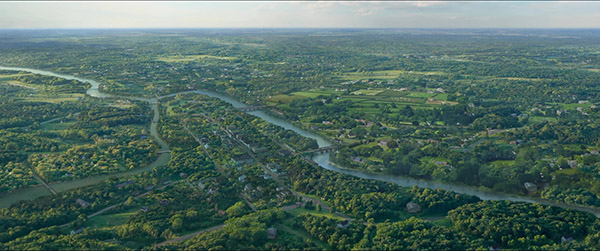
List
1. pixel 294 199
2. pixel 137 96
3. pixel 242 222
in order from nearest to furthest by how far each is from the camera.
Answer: pixel 242 222, pixel 294 199, pixel 137 96

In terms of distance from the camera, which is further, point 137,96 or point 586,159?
point 137,96

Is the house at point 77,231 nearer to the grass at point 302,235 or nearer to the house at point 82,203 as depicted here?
the house at point 82,203

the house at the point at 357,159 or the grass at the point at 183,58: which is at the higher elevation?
the grass at the point at 183,58

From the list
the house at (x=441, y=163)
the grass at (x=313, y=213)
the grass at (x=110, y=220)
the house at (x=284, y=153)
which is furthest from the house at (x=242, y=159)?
the house at (x=441, y=163)

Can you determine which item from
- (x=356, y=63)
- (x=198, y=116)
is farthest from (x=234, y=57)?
(x=198, y=116)

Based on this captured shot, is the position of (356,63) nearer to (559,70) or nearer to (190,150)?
(559,70)

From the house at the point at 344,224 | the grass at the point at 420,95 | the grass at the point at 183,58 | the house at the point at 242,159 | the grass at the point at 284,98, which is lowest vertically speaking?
the house at the point at 242,159

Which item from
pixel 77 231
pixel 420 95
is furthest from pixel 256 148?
pixel 420 95

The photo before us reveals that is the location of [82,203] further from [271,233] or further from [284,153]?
[284,153]

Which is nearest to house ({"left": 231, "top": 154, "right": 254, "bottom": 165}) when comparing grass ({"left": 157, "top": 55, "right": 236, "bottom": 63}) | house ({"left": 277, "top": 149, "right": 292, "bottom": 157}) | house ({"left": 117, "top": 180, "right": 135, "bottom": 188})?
house ({"left": 277, "top": 149, "right": 292, "bottom": 157})

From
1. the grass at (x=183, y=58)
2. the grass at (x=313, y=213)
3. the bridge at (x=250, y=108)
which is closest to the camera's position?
the grass at (x=313, y=213)

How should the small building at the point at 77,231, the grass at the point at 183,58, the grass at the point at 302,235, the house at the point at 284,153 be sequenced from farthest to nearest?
Answer: the grass at the point at 183,58, the house at the point at 284,153, the small building at the point at 77,231, the grass at the point at 302,235
